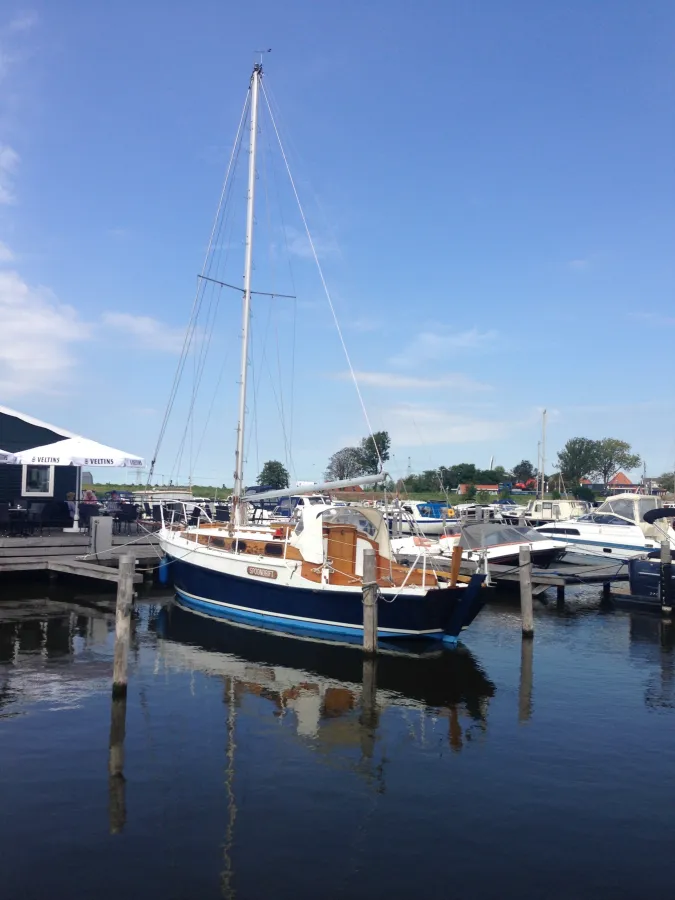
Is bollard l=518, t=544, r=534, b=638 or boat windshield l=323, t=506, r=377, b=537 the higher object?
boat windshield l=323, t=506, r=377, b=537

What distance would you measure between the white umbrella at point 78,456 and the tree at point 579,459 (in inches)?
3649

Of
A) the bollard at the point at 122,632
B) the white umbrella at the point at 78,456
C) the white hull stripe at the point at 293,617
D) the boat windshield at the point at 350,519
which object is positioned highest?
the white umbrella at the point at 78,456

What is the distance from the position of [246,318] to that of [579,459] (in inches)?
3836

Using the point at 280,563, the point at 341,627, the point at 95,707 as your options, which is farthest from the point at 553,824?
the point at 280,563

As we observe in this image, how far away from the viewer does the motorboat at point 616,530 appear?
28.4m

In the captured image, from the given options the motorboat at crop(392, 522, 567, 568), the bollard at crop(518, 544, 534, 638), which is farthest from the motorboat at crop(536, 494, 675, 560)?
the bollard at crop(518, 544, 534, 638)

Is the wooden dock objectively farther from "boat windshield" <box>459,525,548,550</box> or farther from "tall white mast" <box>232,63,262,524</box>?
"boat windshield" <box>459,525,548,550</box>

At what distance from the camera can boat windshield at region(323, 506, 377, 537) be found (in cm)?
1684

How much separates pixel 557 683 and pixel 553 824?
5797 millimetres

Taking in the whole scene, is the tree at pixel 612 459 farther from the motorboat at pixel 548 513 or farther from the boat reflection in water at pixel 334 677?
the boat reflection in water at pixel 334 677

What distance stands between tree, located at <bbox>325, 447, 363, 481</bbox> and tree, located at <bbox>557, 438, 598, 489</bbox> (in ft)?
146

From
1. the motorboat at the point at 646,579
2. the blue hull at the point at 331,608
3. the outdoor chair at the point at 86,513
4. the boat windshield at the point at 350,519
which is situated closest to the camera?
the blue hull at the point at 331,608

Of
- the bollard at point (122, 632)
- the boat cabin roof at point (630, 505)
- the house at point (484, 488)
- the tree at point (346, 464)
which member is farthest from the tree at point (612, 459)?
the bollard at point (122, 632)

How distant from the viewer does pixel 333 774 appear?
913 cm
